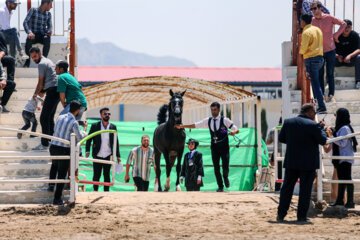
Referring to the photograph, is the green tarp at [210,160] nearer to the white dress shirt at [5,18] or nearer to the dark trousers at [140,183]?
the dark trousers at [140,183]

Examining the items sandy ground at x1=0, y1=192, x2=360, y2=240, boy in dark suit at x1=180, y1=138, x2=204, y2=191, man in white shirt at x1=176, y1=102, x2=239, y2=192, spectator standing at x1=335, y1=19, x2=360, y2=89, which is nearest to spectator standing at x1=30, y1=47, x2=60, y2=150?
sandy ground at x1=0, y1=192, x2=360, y2=240

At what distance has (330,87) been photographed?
1320cm

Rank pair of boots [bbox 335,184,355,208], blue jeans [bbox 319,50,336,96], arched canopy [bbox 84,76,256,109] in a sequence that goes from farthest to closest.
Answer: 1. arched canopy [bbox 84,76,256,109]
2. blue jeans [bbox 319,50,336,96]
3. pair of boots [bbox 335,184,355,208]

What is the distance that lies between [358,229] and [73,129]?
15.4ft

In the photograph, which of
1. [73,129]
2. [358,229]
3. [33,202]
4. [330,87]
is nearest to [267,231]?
[358,229]

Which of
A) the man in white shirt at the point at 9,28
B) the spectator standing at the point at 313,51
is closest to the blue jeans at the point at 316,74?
the spectator standing at the point at 313,51

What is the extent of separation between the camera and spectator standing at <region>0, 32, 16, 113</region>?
1328 centimetres

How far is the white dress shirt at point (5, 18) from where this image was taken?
14.6 m

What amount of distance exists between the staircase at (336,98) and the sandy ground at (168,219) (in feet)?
5.19

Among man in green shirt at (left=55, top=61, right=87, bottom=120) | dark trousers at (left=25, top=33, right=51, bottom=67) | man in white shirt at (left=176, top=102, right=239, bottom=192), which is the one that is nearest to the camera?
man in green shirt at (left=55, top=61, right=87, bottom=120)

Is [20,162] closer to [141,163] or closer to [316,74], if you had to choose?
[141,163]

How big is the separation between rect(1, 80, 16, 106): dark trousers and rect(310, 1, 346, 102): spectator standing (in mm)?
6410

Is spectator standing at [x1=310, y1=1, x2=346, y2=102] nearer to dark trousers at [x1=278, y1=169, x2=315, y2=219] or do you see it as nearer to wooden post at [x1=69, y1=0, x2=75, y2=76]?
dark trousers at [x1=278, y1=169, x2=315, y2=219]

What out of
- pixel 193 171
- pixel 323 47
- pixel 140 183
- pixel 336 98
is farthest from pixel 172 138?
pixel 323 47
